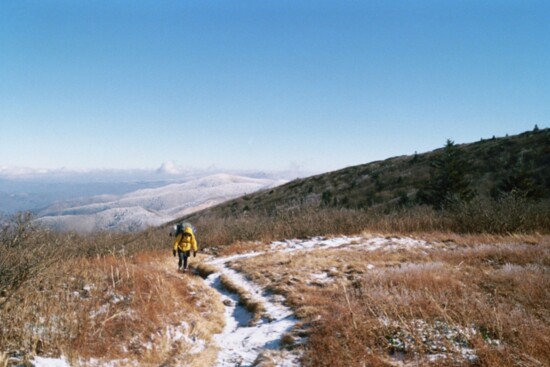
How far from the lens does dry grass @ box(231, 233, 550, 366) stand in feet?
14.1

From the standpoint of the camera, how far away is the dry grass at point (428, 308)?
4297 millimetres

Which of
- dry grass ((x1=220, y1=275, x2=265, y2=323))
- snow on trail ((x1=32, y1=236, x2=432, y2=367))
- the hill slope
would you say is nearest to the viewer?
snow on trail ((x1=32, y1=236, x2=432, y2=367))

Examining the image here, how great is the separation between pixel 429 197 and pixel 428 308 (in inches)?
788

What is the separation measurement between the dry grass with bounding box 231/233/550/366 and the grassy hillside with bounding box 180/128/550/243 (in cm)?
674

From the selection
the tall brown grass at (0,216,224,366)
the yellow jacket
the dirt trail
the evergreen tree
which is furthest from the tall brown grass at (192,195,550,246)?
the tall brown grass at (0,216,224,366)

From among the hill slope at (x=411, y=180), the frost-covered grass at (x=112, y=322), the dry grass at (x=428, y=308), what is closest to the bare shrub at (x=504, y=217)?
the hill slope at (x=411, y=180)

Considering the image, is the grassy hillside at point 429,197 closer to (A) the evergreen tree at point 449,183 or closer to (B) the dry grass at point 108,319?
(A) the evergreen tree at point 449,183

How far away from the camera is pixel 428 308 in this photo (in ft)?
18.4

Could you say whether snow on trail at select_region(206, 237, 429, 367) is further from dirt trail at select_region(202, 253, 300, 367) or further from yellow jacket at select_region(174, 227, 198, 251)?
yellow jacket at select_region(174, 227, 198, 251)

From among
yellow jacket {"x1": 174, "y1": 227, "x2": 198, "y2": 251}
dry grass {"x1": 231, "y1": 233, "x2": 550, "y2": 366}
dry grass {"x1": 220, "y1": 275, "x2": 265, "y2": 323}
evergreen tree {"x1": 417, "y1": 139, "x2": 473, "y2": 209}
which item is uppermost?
evergreen tree {"x1": 417, "y1": 139, "x2": 473, "y2": 209}

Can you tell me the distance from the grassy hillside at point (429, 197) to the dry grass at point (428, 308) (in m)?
6.74

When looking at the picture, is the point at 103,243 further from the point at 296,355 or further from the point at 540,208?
the point at 540,208

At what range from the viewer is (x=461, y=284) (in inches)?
273

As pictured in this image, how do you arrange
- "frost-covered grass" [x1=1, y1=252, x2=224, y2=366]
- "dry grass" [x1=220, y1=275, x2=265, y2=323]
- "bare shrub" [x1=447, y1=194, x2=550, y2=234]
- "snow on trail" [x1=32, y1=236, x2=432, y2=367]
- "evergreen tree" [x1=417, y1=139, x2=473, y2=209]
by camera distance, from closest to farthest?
1. "frost-covered grass" [x1=1, y1=252, x2=224, y2=366]
2. "snow on trail" [x1=32, y1=236, x2=432, y2=367]
3. "dry grass" [x1=220, y1=275, x2=265, y2=323]
4. "bare shrub" [x1=447, y1=194, x2=550, y2=234]
5. "evergreen tree" [x1=417, y1=139, x2=473, y2=209]
